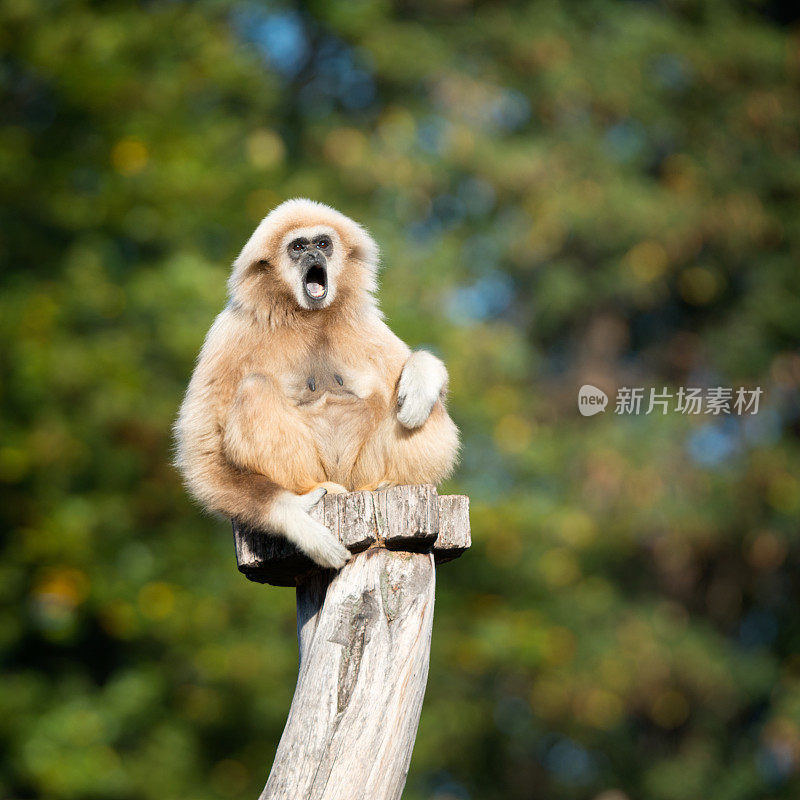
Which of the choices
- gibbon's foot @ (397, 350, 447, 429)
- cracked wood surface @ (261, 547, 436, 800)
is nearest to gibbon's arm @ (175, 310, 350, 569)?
cracked wood surface @ (261, 547, 436, 800)

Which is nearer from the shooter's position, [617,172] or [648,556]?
[617,172]

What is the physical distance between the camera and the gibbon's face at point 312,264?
15.1ft

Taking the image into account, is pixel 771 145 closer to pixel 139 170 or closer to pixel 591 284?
pixel 591 284

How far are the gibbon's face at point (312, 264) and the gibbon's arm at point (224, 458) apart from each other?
336mm

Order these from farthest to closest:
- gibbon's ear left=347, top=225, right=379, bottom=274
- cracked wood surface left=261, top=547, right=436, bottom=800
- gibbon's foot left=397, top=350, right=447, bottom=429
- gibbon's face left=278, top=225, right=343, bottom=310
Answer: gibbon's ear left=347, top=225, right=379, bottom=274 < gibbon's face left=278, top=225, right=343, bottom=310 < gibbon's foot left=397, top=350, right=447, bottom=429 < cracked wood surface left=261, top=547, right=436, bottom=800

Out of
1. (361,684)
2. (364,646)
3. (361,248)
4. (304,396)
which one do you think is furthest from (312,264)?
(361,684)

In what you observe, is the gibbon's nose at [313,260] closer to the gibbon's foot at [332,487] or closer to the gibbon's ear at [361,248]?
the gibbon's ear at [361,248]

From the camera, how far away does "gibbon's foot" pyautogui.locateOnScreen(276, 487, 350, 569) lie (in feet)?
12.4

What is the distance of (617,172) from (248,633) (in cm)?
826

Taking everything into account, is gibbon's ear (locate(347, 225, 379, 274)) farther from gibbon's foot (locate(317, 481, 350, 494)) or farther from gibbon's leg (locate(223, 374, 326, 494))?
gibbon's foot (locate(317, 481, 350, 494))

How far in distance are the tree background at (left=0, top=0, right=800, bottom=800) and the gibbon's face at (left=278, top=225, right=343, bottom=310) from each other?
15.8 feet

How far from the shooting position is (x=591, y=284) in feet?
51.3

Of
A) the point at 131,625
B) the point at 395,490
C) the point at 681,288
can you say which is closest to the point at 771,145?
the point at 681,288

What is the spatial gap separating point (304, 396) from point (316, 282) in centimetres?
59
